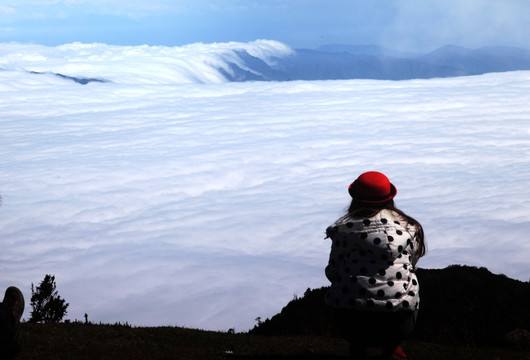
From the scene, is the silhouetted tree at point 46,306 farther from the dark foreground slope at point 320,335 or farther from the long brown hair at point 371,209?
the long brown hair at point 371,209

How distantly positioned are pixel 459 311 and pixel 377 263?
13.4ft

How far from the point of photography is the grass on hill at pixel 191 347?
7.52m

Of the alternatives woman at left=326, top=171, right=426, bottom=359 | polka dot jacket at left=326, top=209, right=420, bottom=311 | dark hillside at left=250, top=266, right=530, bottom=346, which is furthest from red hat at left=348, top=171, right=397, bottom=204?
dark hillside at left=250, top=266, right=530, bottom=346

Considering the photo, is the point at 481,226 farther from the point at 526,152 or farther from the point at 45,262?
the point at 526,152

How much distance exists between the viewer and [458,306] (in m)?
9.25

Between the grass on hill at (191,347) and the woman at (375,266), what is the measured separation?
5.45 ft

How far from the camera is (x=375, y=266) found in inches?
218

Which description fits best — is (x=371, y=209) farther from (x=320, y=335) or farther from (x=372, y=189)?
(x=320, y=335)

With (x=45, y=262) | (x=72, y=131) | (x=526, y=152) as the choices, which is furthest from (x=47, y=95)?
(x=45, y=262)

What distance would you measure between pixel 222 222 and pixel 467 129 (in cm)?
4640

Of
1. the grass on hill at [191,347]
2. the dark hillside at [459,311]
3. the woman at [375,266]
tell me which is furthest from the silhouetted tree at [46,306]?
the woman at [375,266]

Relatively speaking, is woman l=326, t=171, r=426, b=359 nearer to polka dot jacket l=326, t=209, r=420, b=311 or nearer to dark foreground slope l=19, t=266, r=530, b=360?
polka dot jacket l=326, t=209, r=420, b=311

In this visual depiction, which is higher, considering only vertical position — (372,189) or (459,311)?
(372,189)

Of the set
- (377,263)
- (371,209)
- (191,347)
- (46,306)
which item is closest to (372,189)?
(371,209)
